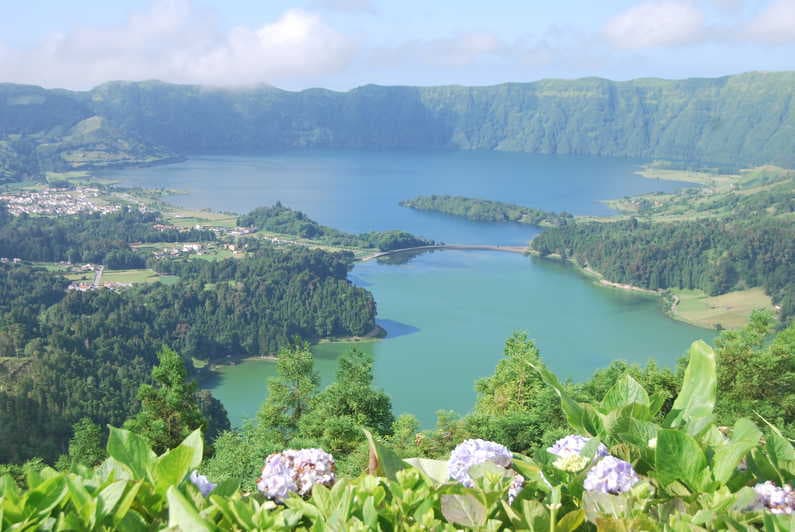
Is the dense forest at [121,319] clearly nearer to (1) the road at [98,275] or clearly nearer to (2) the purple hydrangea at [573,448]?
(1) the road at [98,275]

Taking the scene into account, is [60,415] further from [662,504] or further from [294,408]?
[662,504]

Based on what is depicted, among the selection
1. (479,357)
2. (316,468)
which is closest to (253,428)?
(316,468)

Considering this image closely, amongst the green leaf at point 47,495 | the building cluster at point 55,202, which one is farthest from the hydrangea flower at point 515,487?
the building cluster at point 55,202

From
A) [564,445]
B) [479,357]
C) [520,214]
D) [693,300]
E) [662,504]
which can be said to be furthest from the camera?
[520,214]

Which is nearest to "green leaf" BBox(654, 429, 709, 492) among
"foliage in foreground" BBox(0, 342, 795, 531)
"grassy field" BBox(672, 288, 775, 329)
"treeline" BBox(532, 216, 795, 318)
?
"foliage in foreground" BBox(0, 342, 795, 531)

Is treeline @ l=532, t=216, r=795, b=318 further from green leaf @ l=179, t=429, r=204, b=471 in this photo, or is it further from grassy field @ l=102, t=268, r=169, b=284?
green leaf @ l=179, t=429, r=204, b=471

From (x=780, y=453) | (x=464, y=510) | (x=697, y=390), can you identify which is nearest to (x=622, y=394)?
(x=697, y=390)
